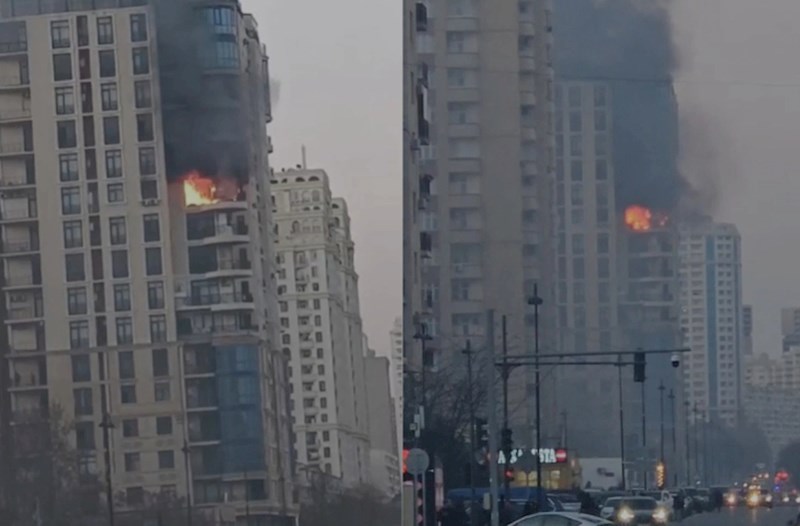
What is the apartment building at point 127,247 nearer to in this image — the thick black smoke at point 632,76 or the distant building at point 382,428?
the distant building at point 382,428

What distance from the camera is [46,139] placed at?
7.16 m

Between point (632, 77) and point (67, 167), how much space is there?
5677cm

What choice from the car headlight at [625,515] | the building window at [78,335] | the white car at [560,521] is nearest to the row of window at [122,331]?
the building window at [78,335]

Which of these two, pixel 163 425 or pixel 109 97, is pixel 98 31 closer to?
pixel 109 97

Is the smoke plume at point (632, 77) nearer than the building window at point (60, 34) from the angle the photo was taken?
No

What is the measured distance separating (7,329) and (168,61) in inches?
49.0

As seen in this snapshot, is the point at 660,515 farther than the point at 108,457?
Yes

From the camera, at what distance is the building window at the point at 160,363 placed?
7086mm

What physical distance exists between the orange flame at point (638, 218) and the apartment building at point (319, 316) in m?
50.6

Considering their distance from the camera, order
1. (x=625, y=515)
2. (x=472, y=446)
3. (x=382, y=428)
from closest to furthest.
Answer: (x=382, y=428), (x=625, y=515), (x=472, y=446)

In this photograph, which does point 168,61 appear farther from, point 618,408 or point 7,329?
point 618,408

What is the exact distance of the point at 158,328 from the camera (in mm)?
7125

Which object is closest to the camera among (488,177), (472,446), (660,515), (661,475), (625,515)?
(625,515)

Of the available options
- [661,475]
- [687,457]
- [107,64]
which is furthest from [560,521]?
[687,457]
